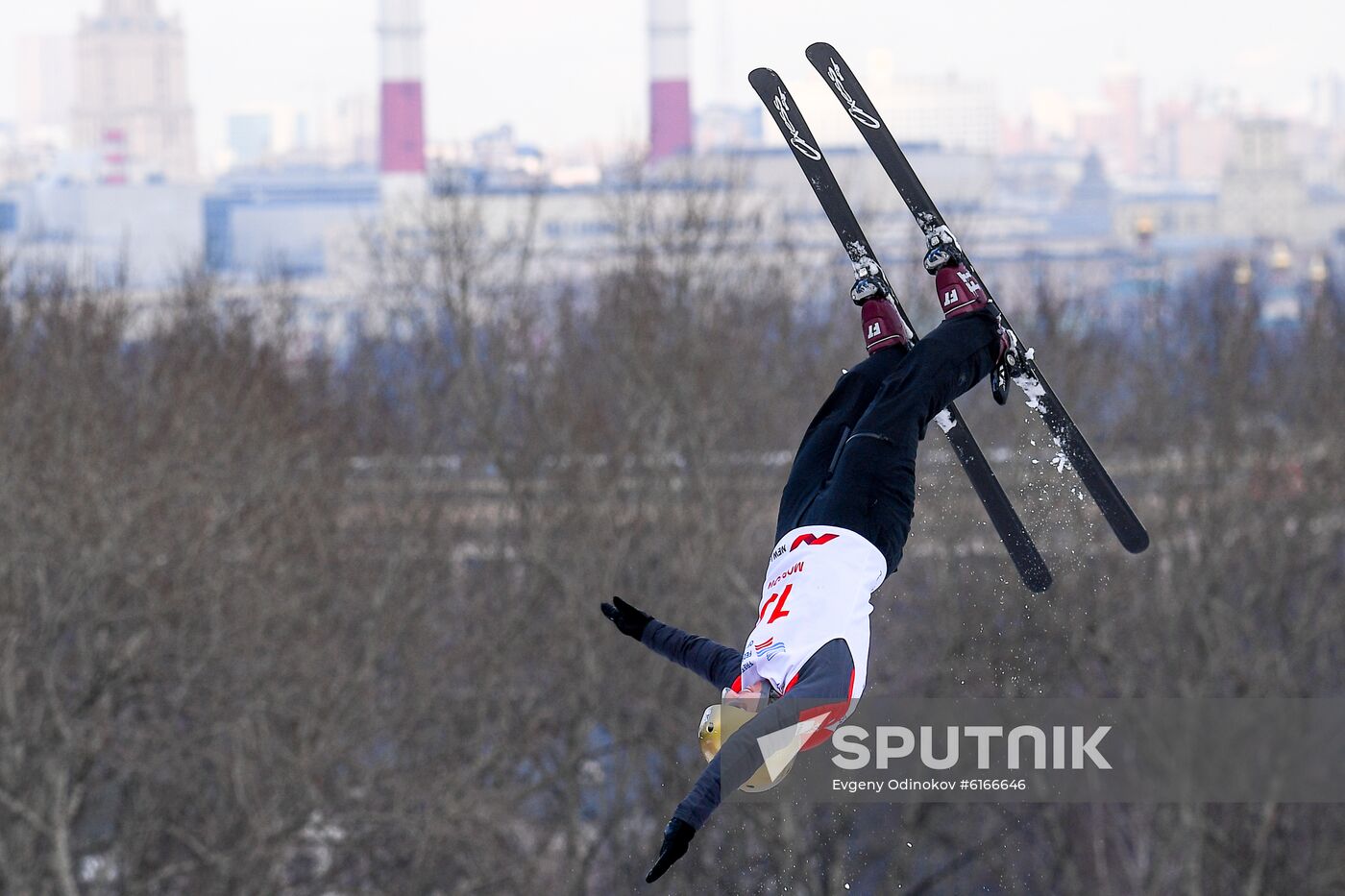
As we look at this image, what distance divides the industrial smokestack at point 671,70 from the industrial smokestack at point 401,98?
1585 cm

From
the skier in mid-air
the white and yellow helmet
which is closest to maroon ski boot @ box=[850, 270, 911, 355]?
the skier in mid-air

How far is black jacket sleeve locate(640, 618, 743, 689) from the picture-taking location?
6289 millimetres

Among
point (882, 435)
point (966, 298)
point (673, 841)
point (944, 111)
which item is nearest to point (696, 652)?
point (882, 435)

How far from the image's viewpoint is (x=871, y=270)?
7219 mm

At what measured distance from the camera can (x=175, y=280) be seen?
35781 millimetres

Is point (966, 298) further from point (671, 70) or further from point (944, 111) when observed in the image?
point (944, 111)

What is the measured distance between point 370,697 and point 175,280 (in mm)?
15881

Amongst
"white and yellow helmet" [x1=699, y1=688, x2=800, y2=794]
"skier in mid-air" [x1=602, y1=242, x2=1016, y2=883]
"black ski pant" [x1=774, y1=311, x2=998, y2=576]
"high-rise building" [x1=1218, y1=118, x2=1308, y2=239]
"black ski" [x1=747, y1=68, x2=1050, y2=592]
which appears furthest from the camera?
"high-rise building" [x1=1218, y1=118, x2=1308, y2=239]

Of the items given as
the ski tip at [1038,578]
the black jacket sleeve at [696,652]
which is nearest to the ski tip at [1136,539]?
the ski tip at [1038,578]

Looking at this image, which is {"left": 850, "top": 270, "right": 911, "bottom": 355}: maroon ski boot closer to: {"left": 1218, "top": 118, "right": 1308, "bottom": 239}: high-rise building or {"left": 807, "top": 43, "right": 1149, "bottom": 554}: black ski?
{"left": 807, "top": 43, "right": 1149, "bottom": 554}: black ski

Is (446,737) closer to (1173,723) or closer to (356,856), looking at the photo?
Answer: (356,856)

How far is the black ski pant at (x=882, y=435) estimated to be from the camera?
6387 millimetres

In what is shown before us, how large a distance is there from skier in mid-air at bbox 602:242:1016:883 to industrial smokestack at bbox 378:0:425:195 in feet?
382

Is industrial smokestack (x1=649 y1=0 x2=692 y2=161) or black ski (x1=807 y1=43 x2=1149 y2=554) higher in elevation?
industrial smokestack (x1=649 y1=0 x2=692 y2=161)
